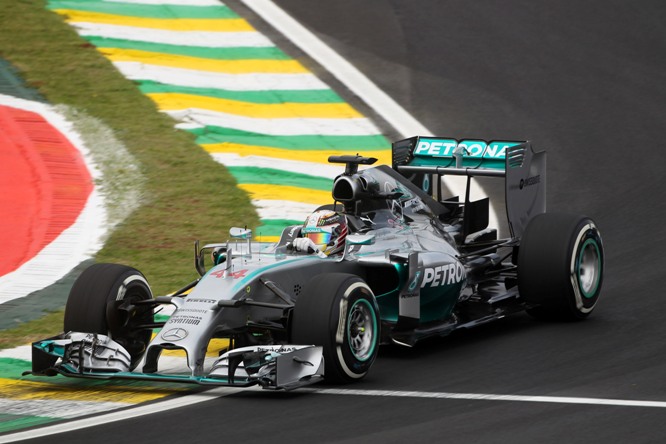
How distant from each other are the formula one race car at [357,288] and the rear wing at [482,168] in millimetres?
15

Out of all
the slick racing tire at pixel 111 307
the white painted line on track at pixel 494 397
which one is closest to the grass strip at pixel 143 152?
the slick racing tire at pixel 111 307

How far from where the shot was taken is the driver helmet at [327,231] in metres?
10.8

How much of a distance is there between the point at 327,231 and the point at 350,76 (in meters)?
8.53

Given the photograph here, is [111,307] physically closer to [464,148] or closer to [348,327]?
[348,327]

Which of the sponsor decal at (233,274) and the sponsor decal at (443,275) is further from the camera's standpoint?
the sponsor decal at (443,275)

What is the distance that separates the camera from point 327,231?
10.9 m

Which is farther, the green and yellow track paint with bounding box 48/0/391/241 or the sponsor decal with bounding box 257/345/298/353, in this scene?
the green and yellow track paint with bounding box 48/0/391/241

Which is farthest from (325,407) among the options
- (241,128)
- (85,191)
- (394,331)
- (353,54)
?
(353,54)

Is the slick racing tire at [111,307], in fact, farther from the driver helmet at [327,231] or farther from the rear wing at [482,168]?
the rear wing at [482,168]

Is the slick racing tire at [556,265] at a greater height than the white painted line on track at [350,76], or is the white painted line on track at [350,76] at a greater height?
the white painted line on track at [350,76]

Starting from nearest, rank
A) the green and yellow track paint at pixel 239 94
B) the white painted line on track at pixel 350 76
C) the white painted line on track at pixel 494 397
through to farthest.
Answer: the white painted line on track at pixel 494 397
the green and yellow track paint at pixel 239 94
the white painted line on track at pixel 350 76

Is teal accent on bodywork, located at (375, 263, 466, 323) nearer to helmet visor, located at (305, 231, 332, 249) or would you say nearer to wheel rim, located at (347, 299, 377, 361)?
helmet visor, located at (305, 231, 332, 249)

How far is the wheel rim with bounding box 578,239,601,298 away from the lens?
11.9 m

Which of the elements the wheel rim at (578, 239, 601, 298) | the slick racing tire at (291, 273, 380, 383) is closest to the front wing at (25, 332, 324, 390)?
the slick racing tire at (291, 273, 380, 383)
